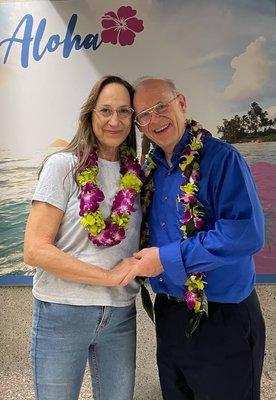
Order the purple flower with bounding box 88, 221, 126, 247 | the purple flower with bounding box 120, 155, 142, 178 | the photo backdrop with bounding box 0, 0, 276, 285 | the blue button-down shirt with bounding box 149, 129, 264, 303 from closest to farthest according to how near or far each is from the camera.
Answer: the blue button-down shirt with bounding box 149, 129, 264, 303
the purple flower with bounding box 88, 221, 126, 247
the purple flower with bounding box 120, 155, 142, 178
the photo backdrop with bounding box 0, 0, 276, 285

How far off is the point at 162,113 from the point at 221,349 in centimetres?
80

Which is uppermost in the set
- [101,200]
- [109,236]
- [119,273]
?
[101,200]

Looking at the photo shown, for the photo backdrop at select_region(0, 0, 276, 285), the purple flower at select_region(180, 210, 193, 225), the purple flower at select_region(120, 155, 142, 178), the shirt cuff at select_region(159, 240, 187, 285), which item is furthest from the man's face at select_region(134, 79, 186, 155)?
the photo backdrop at select_region(0, 0, 276, 285)

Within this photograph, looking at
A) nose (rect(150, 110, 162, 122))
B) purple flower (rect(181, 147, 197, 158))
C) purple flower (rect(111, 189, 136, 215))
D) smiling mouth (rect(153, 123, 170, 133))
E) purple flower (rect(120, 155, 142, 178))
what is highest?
nose (rect(150, 110, 162, 122))

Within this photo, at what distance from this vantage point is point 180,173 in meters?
1.28

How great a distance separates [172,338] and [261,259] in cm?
154

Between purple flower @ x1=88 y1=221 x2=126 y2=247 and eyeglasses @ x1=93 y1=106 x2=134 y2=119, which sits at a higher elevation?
eyeglasses @ x1=93 y1=106 x2=134 y2=119

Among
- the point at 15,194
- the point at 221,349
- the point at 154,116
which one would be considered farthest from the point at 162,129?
the point at 15,194

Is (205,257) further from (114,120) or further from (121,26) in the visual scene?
(121,26)

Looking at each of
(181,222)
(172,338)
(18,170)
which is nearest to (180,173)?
(181,222)

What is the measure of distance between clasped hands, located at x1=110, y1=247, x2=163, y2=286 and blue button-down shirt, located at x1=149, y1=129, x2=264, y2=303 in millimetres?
24

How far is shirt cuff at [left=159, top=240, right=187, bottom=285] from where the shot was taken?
3.79 ft

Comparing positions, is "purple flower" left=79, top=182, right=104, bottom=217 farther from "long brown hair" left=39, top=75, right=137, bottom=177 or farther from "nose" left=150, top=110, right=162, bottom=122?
"nose" left=150, top=110, right=162, bottom=122

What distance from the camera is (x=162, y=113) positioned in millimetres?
1288
